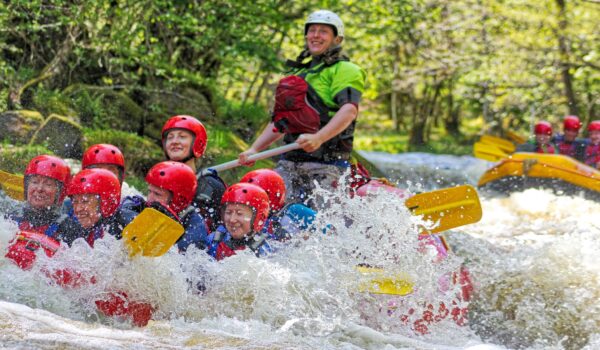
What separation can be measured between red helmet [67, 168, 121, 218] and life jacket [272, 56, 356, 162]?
1505mm

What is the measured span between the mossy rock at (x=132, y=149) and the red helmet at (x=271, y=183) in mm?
3683

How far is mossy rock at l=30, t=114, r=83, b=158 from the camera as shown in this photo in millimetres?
9195

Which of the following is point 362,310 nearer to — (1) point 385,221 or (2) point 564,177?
(1) point 385,221

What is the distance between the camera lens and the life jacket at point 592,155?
13008 mm

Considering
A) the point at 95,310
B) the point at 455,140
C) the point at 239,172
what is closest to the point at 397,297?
the point at 95,310

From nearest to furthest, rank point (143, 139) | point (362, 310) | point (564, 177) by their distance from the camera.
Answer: point (362, 310)
point (143, 139)
point (564, 177)

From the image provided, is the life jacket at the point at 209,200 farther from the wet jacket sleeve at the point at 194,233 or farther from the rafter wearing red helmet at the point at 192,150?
the wet jacket sleeve at the point at 194,233

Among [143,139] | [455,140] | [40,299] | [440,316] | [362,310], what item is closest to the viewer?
[40,299]

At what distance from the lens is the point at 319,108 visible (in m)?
6.19

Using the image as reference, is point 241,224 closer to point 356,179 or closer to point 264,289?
point 264,289

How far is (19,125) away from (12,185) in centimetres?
328

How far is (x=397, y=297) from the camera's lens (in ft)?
18.0

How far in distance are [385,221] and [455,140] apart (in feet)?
67.4

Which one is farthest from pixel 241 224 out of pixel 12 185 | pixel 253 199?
pixel 12 185
